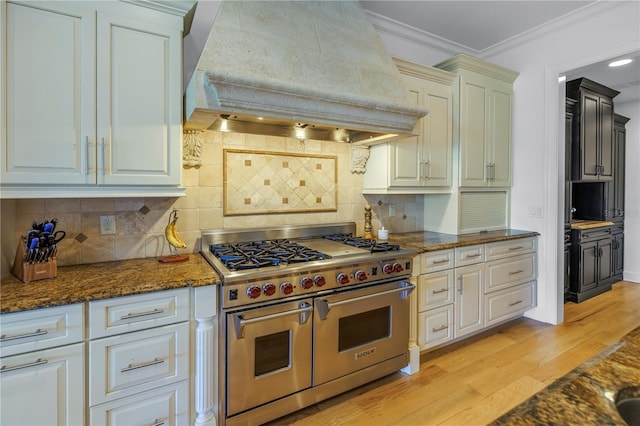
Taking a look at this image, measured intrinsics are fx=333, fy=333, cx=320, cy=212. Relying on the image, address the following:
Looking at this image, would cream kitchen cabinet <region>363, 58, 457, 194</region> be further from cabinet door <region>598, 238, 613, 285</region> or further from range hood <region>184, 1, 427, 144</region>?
cabinet door <region>598, 238, 613, 285</region>

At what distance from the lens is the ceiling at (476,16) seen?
9.34 ft

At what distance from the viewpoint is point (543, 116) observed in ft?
10.7

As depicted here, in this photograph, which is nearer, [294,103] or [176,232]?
[294,103]

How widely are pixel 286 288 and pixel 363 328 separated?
68cm

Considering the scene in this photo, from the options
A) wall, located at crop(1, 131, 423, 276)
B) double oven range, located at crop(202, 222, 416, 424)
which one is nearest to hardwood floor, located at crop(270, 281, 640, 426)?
double oven range, located at crop(202, 222, 416, 424)

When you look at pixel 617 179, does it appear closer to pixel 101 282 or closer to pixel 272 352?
pixel 272 352

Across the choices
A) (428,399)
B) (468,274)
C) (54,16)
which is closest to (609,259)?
(468,274)

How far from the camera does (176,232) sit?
215 cm

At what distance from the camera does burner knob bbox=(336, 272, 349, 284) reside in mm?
2031

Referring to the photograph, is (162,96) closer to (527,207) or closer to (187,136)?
(187,136)

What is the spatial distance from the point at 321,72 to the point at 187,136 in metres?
0.95

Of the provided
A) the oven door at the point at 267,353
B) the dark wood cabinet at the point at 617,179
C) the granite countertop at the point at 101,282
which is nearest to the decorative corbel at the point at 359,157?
the oven door at the point at 267,353

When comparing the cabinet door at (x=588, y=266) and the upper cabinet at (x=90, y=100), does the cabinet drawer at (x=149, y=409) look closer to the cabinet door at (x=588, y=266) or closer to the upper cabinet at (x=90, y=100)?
the upper cabinet at (x=90, y=100)

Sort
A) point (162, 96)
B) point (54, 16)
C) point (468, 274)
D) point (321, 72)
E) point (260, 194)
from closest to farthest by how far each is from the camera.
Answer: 1. point (54, 16)
2. point (162, 96)
3. point (321, 72)
4. point (260, 194)
5. point (468, 274)
